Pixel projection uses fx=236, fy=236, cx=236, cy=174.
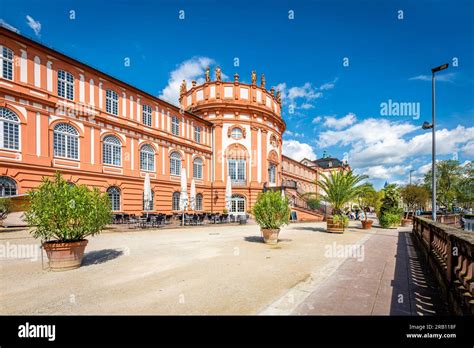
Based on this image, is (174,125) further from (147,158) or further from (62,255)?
(62,255)

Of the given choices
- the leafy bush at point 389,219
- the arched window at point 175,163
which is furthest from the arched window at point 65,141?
the leafy bush at point 389,219

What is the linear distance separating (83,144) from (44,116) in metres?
3.00

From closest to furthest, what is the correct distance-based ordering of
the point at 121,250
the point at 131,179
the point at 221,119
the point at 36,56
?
the point at 121,250 → the point at 36,56 → the point at 131,179 → the point at 221,119

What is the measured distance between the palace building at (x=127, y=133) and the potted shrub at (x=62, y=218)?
40.1 feet

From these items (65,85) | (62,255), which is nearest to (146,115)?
(65,85)

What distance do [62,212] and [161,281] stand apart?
325 cm

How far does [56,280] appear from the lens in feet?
17.8

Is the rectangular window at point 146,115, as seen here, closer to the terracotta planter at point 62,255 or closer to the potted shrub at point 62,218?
the potted shrub at point 62,218

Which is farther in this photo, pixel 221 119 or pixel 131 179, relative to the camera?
pixel 221 119

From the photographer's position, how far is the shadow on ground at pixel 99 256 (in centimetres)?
711
